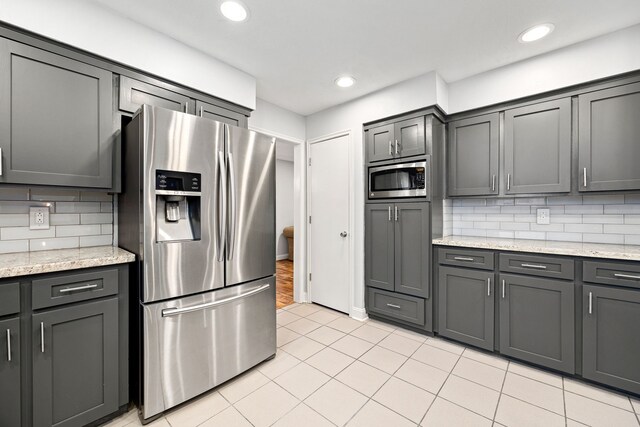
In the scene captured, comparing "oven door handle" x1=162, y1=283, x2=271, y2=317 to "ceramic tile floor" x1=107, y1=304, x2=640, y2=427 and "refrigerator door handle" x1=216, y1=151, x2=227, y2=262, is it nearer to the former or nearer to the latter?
"refrigerator door handle" x1=216, y1=151, x2=227, y2=262

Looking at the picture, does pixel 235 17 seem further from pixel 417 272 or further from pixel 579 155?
pixel 579 155

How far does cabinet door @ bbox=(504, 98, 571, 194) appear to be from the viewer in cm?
221

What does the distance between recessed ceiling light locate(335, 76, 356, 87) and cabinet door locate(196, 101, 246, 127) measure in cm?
106

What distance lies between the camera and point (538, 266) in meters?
2.09

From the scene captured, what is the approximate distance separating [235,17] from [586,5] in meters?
2.26

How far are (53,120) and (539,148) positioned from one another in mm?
3496

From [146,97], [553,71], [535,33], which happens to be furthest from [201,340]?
[553,71]

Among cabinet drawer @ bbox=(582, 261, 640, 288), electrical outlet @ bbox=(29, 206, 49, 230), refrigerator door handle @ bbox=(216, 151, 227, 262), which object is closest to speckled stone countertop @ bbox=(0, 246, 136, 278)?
electrical outlet @ bbox=(29, 206, 49, 230)

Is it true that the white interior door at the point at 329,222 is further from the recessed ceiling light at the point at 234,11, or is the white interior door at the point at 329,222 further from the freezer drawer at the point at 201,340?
the recessed ceiling light at the point at 234,11

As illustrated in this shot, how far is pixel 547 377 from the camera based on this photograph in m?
2.01

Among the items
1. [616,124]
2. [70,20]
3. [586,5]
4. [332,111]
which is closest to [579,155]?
[616,124]

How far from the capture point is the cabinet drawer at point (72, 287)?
4.40 ft

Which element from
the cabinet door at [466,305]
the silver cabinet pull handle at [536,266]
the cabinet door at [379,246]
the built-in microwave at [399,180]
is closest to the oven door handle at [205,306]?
the cabinet door at [379,246]

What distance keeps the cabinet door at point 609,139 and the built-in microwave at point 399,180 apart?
116 cm
